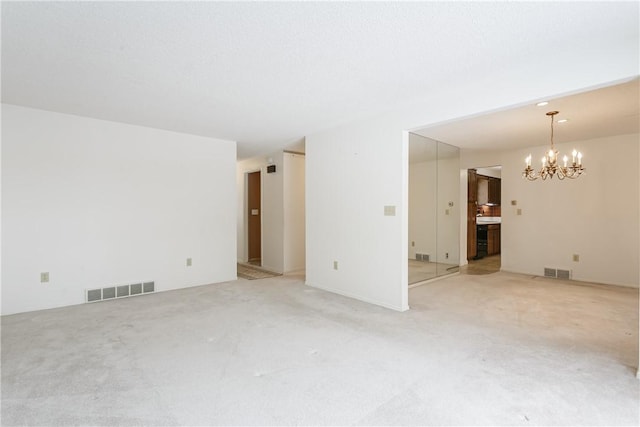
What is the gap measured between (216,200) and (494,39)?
14.3 feet

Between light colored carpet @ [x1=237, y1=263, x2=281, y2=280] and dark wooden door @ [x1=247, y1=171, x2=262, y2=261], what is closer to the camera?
light colored carpet @ [x1=237, y1=263, x2=281, y2=280]

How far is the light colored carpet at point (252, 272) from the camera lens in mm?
5711

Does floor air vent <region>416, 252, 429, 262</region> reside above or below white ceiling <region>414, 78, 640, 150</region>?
below

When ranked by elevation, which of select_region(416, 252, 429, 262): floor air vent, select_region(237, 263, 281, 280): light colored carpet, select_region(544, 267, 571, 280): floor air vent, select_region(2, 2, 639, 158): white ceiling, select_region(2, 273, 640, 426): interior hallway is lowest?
select_region(237, 263, 281, 280): light colored carpet

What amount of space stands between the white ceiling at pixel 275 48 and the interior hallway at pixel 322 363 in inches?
91.1

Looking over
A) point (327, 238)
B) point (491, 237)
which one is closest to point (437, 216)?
point (327, 238)

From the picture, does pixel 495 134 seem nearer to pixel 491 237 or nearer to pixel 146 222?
pixel 491 237

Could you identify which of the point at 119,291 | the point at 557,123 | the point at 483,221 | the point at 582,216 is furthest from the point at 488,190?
the point at 119,291

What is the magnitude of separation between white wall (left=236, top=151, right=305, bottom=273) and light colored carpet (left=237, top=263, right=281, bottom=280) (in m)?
0.19

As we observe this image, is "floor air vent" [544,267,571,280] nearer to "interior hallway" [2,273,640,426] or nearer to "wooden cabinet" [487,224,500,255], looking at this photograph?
"interior hallway" [2,273,640,426]

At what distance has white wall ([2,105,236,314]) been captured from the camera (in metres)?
3.69

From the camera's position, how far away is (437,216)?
551cm

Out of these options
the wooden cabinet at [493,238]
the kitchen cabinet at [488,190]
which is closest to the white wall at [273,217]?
the kitchen cabinet at [488,190]

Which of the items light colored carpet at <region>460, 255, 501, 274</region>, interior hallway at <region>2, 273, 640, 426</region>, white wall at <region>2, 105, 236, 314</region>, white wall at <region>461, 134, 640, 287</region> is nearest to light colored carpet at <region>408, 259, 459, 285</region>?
light colored carpet at <region>460, 255, 501, 274</region>
